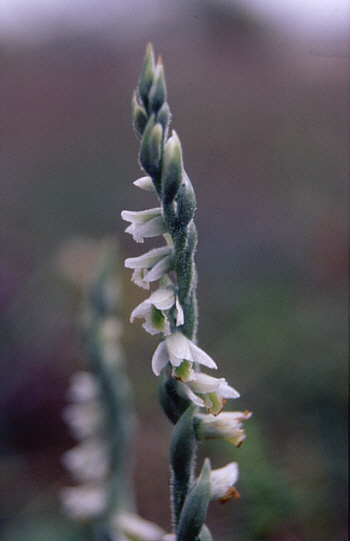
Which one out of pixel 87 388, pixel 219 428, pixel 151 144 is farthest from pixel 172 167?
pixel 87 388

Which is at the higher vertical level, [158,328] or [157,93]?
[157,93]

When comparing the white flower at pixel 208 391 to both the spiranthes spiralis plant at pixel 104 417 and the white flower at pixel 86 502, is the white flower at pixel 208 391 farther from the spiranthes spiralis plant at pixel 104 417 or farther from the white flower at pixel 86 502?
the white flower at pixel 86 502

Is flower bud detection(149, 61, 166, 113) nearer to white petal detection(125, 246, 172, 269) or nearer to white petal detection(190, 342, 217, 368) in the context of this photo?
white petal detection(125, 246, 172, 269)

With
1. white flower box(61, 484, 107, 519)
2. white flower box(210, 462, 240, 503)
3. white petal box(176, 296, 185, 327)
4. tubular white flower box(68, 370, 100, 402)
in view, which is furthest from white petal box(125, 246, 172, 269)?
white flower box(61, 484, 107, 519)

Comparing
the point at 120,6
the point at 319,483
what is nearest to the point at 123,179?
the point at 120,6

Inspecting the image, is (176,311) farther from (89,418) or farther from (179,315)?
(89,418)

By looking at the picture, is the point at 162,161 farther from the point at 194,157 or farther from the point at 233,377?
the point at 194,157
